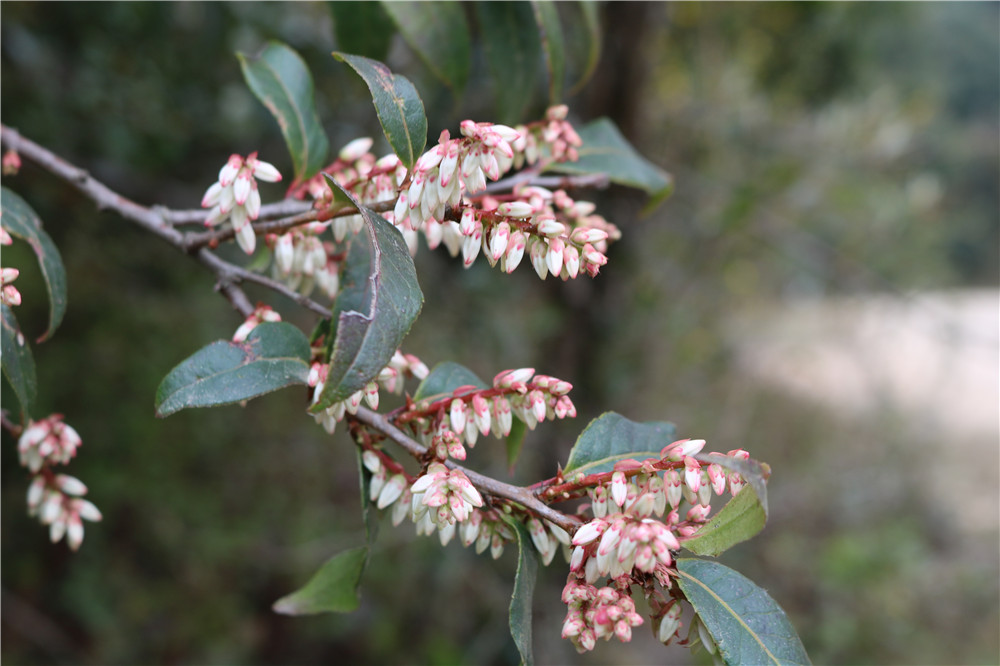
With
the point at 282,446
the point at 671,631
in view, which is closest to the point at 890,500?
the point at 282,446

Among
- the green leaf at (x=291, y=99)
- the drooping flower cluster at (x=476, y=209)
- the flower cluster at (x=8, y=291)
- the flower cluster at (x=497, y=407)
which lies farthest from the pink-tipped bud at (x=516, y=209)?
the flower cluster at (x=8, y=291)

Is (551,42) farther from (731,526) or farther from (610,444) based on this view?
(731,526)

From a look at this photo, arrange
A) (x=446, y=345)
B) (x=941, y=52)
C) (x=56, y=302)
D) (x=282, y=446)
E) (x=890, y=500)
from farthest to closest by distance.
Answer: (x=941, y=52)
(x=890, y=500)
(x=282, y=446)
(x=446, y=345)
(x=56, y=302)

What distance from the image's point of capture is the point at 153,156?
2018 millimetres

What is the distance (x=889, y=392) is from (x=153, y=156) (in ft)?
11.8

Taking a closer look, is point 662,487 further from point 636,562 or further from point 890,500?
point 890,500

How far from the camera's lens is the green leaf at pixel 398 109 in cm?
55

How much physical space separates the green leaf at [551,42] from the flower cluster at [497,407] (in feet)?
1.53

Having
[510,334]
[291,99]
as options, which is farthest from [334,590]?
[510,334]

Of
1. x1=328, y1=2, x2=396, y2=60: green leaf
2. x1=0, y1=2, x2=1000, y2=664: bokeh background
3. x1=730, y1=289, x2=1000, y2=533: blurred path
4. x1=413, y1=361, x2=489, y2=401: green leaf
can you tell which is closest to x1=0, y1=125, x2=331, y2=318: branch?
x1=413, y1=361, x2=489, y2=401: green leaf

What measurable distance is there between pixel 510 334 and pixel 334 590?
4.52 ft

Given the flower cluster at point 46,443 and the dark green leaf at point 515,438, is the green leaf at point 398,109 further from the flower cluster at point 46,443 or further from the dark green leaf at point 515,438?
the flower cluster at point 46,443

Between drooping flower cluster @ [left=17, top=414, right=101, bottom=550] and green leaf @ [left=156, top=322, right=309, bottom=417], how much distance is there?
347 mm

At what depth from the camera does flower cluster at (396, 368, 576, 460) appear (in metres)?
0.63
